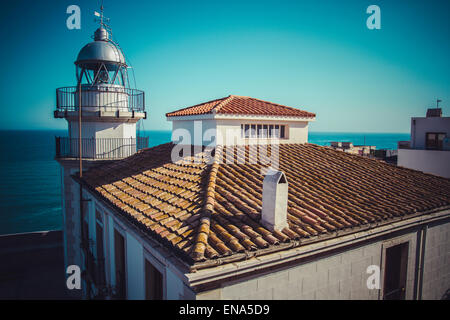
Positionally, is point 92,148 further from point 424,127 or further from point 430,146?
point 424,127

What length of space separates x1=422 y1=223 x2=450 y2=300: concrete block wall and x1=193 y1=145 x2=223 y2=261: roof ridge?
6.48 metres

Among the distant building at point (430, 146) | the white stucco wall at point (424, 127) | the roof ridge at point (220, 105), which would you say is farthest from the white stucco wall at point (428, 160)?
the roof ridge at point (220, 105)

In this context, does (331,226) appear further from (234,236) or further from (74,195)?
(74,195)

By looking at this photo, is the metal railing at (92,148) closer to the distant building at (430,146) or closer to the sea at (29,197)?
the distant building at (430,146)

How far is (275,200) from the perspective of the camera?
530 cm

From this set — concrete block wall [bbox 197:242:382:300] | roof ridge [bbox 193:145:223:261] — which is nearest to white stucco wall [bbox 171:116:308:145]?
roof ridge [bbox 193:145:223:261]

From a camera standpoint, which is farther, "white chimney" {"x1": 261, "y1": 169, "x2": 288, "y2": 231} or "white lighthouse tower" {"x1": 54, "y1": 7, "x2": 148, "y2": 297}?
"white lighthouse tower" {"x1": 54, "y1": 7, "x2": 148, "y2": 297}

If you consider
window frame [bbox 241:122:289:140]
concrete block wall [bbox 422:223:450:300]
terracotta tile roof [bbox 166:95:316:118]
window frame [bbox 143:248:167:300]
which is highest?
terracotta tile roof [bbox 166:95:316:118]

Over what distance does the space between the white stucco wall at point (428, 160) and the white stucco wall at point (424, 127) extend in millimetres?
2374

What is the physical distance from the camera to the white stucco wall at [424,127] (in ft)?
82.9

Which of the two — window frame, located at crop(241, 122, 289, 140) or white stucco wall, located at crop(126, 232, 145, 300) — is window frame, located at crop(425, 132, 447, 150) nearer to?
window frame, located at crop(241, 122, 289, 140)

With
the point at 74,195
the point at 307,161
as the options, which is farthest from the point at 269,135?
the point at 74,195

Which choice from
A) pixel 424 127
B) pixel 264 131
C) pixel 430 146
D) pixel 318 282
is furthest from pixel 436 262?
pixel 424 127

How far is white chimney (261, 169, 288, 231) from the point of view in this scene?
5.28 m
